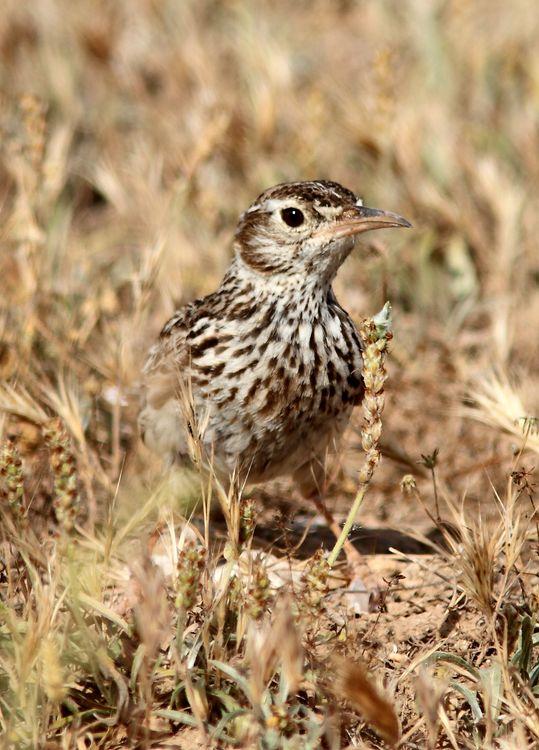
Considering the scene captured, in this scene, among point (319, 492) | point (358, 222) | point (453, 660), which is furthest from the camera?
point (319, 492)

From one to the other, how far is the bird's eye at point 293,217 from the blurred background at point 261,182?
69 cm

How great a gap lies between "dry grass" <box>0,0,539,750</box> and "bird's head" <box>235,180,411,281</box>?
715 millimetres

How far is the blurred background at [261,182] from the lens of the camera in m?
5.86

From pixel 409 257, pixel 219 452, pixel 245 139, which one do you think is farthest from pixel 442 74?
pixel 219 452

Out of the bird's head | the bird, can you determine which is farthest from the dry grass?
the bird's head

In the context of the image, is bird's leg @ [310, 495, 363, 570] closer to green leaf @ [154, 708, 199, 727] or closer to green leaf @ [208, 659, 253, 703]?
green leaf @ [208, 659, 253, 703]

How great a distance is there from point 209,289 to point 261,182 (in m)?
1.34

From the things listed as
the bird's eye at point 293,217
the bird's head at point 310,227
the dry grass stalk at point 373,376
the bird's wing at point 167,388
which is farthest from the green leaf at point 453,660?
the bird's eye at point 293,217

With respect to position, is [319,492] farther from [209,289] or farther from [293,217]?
[209,289]

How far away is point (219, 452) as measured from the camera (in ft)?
15.6

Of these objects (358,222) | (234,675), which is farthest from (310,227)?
(234,675)

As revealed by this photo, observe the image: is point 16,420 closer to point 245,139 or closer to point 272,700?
point 272,700

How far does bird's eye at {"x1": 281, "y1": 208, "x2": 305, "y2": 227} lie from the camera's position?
4.76 meters

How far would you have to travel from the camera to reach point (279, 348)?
15.5 feet
